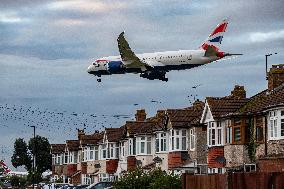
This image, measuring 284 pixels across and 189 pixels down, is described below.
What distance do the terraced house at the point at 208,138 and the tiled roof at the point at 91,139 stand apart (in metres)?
2.33

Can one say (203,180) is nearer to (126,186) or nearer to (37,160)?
(126,186)

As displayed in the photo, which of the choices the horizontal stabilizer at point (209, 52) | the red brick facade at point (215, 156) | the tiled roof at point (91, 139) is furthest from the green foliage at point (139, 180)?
the tiled roof at point (91, 139)

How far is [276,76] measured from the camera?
5353 centimetres

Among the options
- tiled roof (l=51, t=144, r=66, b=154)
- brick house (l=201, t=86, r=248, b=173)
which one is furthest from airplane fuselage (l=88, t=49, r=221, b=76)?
tiled roof (l=51, t=144, r=66, b=154)

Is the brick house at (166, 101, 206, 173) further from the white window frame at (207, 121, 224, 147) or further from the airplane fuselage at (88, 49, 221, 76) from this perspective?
the airplane fuselage at (88, 49, 221, 76)

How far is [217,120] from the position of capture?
53500 mm

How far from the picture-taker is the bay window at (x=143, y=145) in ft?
242

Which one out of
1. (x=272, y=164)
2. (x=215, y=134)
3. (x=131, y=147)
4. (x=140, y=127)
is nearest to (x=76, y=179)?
(x=131, y=147)

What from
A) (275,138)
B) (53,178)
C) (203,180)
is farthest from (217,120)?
(53,178)

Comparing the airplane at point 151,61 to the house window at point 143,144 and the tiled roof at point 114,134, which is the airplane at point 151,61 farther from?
the tiled roof at point 114,134

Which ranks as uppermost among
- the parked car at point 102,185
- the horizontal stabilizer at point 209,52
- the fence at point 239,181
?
the horizontal stabilizer at point 209,52

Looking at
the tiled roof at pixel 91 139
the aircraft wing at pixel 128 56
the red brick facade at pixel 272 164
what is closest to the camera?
the red brick facade at pixel 272 164

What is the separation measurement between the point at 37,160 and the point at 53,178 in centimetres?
2426

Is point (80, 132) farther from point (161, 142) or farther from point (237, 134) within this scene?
point (237, 134)
